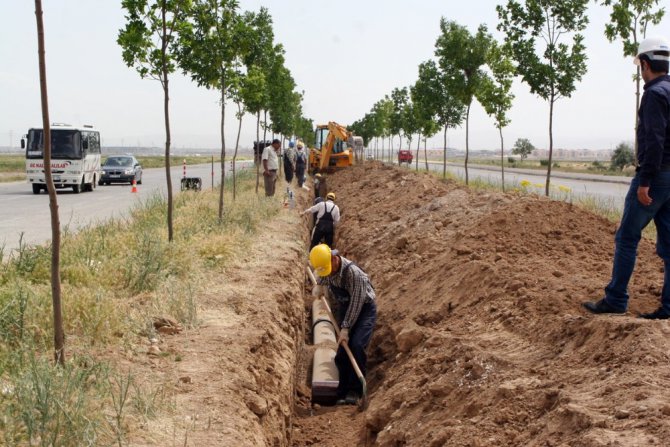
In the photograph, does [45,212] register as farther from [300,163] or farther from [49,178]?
[49,178]

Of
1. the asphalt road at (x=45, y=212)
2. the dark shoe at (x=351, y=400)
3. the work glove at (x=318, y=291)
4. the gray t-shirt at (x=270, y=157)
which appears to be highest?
the gray t-shirt at (x=270, y=157)

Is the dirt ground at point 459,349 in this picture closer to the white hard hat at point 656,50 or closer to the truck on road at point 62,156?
the white hard hat at point 656,50

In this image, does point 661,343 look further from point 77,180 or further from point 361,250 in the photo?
point 77,180

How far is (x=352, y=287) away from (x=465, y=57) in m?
17.1

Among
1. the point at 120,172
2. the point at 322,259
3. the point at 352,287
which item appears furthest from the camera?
the point at 120,172

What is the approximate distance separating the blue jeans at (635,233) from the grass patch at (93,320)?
370cm

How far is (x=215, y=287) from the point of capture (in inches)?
317

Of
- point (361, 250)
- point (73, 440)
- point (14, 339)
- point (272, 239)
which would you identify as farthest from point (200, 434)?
point (361, 250)

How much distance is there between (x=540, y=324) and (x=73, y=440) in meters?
3.88

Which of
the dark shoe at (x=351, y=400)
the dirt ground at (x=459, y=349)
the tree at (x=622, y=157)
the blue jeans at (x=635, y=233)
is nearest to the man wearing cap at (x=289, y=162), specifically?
the dirt ground at (x=459, y=349)

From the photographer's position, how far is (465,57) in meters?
23.1

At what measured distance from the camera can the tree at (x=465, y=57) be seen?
23.1 metres

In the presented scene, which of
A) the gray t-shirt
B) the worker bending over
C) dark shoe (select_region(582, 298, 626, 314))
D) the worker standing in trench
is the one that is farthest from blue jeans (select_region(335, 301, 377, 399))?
the gray t-shirt

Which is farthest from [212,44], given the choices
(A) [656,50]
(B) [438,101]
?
(B) [438,101]
